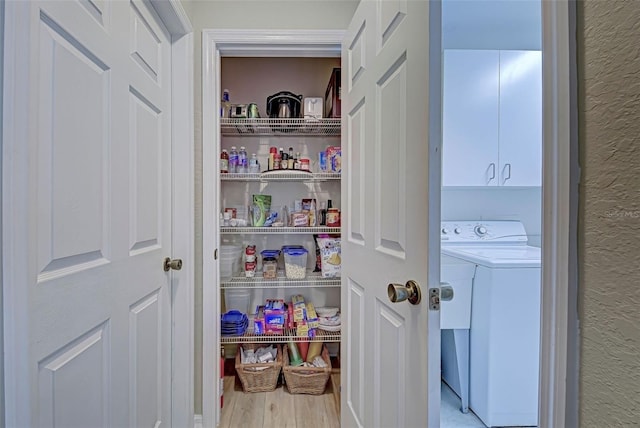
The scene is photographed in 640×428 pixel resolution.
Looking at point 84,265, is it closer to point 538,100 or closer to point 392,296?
point 392,296

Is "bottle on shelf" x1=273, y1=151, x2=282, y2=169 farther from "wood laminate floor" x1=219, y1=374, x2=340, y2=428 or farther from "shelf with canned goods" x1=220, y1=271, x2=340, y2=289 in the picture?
"wood laminate floor" x1=219, y1=374, x2=340, y2=428

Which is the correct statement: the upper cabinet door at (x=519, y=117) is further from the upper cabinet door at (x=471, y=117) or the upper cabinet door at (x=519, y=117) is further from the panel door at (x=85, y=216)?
the panel door at (x=85, y=216)

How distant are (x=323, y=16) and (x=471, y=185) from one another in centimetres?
137

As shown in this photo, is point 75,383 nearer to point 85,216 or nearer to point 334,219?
point 85,216

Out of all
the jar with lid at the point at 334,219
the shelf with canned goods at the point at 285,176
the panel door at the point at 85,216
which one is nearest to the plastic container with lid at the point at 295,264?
the jar with lid at the point at 334,219

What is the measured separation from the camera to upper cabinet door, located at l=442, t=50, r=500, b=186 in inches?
79.4

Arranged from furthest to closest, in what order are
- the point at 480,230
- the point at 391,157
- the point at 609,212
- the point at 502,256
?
the point at 480,230, the point at 502,256, the point at 391,157, the point at 609,212

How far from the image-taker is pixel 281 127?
209 cm

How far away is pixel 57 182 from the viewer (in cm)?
74

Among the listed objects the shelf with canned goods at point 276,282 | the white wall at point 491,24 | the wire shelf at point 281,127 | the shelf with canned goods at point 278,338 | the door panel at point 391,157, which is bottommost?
the shelf with canned goods at point 278,338

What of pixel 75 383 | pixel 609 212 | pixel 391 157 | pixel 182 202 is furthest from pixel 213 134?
pixel 609 212

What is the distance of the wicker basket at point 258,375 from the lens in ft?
6.49

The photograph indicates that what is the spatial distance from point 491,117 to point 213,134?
1746mm

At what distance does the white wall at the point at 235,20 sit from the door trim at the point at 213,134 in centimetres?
3
